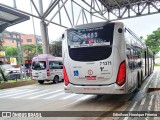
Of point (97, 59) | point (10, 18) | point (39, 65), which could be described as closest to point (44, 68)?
point (39, 65)

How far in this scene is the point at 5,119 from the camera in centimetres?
702

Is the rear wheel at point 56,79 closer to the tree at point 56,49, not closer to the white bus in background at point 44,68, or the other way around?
the white bus in background at point 44,68

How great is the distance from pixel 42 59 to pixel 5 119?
523 inches

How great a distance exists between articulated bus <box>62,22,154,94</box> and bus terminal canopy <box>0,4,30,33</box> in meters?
7.78

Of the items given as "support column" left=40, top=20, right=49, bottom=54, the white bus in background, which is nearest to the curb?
the white bus in background

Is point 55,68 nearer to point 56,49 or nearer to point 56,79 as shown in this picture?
point 56,79

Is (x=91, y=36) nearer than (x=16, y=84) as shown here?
Yes

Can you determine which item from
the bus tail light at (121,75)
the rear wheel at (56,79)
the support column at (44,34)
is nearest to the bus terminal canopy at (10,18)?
the support column at (44,34)

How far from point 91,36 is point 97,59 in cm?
94

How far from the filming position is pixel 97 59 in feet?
26.9

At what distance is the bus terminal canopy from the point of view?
50.1ft

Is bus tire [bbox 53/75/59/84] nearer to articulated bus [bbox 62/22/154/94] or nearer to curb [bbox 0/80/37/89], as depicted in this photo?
curb [bbox 0/80/37/89]

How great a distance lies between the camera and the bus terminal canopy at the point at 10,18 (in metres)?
15.3

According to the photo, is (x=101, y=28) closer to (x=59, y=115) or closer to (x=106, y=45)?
(x=106, y=45)
